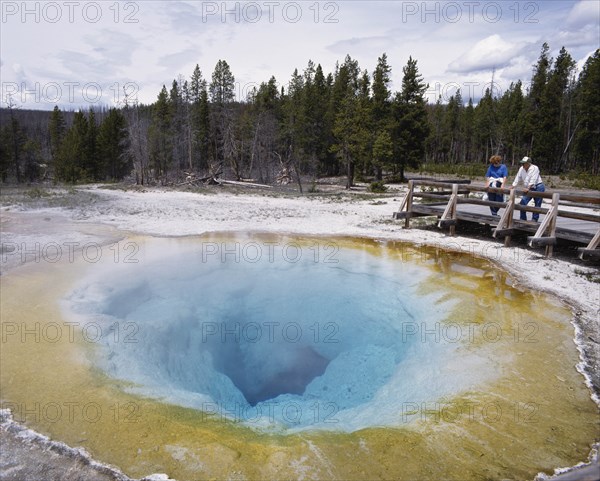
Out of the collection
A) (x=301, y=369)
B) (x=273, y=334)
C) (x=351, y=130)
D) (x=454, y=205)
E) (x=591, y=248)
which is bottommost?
(x=301, y=369)

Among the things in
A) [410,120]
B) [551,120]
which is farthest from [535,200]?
[551,120]

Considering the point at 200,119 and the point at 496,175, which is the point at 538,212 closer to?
the point at 496,175

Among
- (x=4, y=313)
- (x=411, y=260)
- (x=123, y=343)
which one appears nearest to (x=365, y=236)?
(x=411, y=260)

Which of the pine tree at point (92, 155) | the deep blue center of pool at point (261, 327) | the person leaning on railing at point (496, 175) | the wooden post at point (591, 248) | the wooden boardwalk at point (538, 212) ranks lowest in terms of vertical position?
the deep blue center of pool at point (261, 327)

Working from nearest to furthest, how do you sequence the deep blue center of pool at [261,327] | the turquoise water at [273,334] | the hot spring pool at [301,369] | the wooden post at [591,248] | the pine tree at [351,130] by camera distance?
the hot spring pool at [301,369]
the turquoise water at [273,334]
the deep blue center of pool at [261,327]
the wooden post at [591,248]
the pine tree at [351,130]

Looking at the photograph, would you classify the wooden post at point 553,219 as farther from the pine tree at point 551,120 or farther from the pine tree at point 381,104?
the pine tree at point 551,120

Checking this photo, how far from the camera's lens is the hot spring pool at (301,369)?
13.3ft

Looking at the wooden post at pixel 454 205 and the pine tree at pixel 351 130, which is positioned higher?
the pine tree at pixel 351 130

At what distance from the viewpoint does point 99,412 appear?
15.5 feet

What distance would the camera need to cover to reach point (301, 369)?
21.9 feet

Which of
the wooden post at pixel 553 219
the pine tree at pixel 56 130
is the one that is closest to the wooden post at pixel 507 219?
the wooden post at pixel 553 219

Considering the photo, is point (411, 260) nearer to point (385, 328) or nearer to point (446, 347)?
point (385, 328)

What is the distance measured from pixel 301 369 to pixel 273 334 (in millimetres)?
1054

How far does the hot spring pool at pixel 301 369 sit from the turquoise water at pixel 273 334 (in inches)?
1.3
